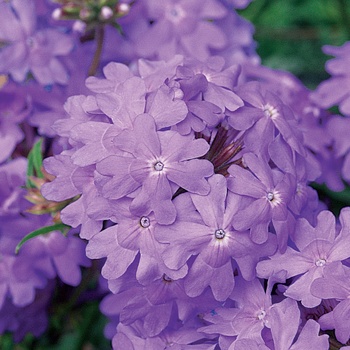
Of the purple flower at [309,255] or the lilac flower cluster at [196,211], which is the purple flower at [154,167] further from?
the purple flower at [309,255]

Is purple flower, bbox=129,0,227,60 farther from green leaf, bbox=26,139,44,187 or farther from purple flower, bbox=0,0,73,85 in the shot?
green leaf, bbox=26,139,44,187

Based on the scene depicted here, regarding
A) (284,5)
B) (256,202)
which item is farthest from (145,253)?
(284,5)

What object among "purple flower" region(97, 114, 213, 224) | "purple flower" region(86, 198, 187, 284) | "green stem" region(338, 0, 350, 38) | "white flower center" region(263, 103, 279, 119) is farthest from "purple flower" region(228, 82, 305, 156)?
"green stem" region(338, 0, 350, 38)

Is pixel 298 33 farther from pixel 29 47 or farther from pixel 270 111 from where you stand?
pixel 270 111

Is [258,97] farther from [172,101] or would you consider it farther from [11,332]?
[11,332]

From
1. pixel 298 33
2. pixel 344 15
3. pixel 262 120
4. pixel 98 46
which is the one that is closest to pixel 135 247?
pixel 262 120

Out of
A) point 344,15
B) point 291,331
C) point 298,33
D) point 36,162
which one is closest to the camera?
point 291,331

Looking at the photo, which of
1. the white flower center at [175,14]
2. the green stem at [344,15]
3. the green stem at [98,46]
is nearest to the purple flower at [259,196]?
the green stem at [98,46]

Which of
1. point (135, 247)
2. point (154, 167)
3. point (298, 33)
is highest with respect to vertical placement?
point (154, 167)
